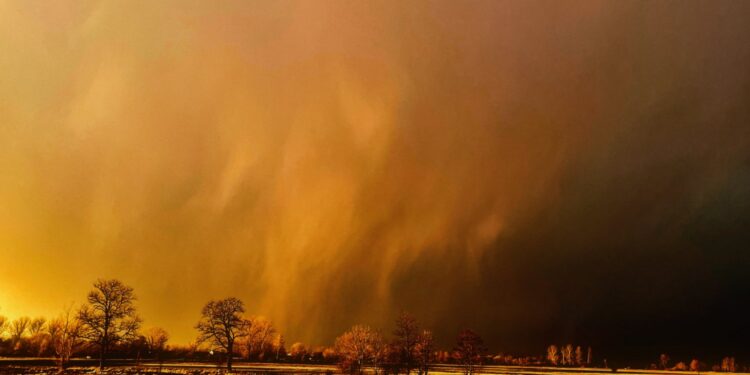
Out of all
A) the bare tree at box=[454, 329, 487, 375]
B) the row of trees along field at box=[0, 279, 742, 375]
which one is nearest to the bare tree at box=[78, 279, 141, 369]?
the row of trees along field at box=[0, 279, 742, 375]

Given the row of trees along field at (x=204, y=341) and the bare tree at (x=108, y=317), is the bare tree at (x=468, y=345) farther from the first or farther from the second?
the bare tree at (x=108, y=317)

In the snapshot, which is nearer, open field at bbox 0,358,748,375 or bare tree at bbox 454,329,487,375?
open field at bbox 0,358,748,375

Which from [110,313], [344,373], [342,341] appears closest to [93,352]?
[110,313]

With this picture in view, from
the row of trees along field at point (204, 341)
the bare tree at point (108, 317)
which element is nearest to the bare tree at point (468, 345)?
the row of trees along field at point (204, 341)

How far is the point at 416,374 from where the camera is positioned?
116 meters

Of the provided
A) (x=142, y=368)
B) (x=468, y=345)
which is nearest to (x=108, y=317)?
(x=142, y=368)

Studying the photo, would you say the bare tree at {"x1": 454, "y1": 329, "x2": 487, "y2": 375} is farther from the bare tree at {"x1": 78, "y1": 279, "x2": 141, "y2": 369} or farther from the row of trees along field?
the bare tree at {"x1": 78, "y1": 279, "x2": 141, "y2": 369}

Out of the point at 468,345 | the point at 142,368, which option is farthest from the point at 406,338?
the point at 142,368

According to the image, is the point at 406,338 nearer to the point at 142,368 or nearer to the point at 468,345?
the point at 468,345

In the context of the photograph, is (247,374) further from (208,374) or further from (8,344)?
(8,344)

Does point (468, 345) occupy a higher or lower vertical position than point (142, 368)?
higher

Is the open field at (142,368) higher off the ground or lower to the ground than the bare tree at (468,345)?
lower

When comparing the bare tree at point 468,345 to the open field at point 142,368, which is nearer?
the open field at point 142,368

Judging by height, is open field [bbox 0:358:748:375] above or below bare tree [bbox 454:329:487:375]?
below
